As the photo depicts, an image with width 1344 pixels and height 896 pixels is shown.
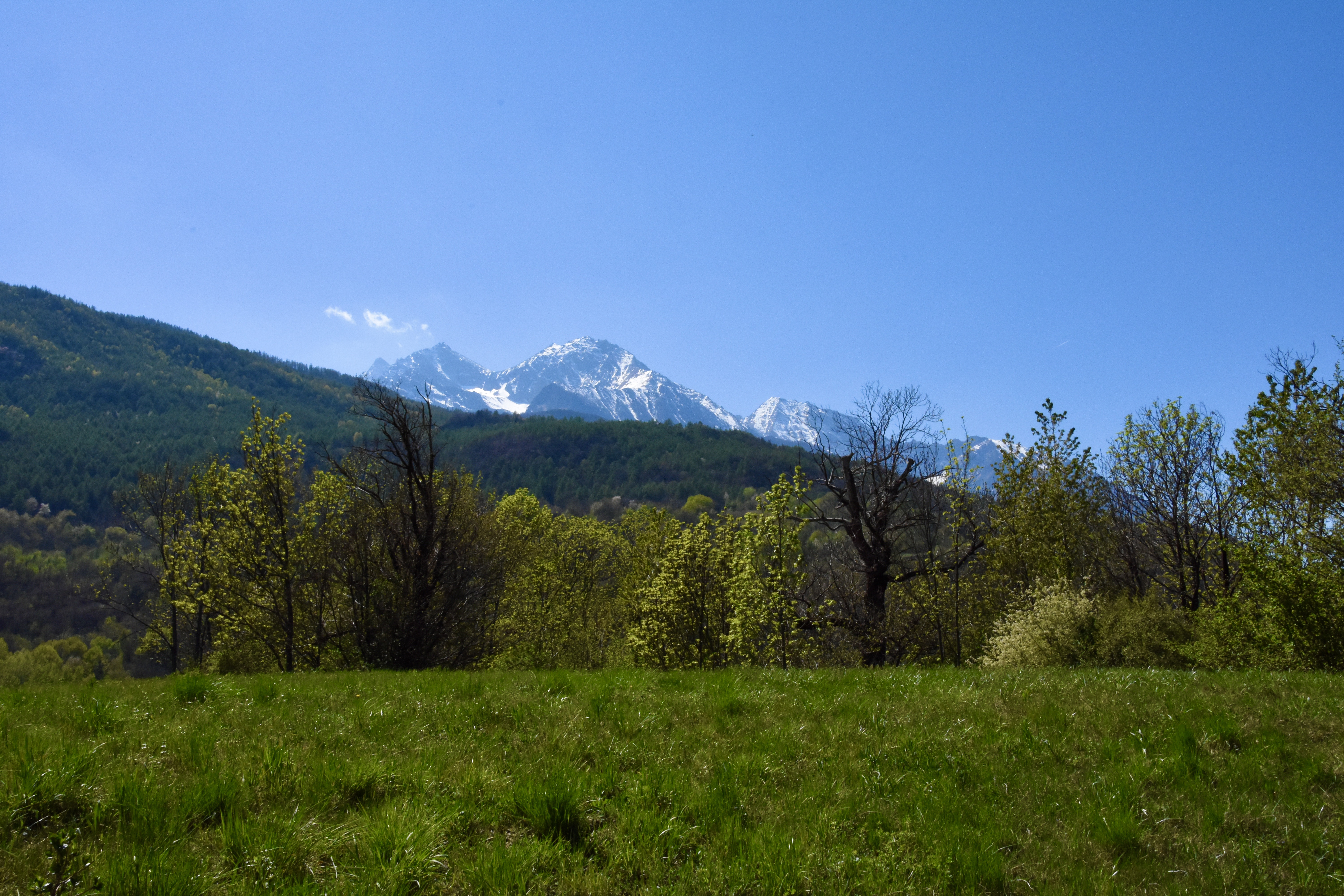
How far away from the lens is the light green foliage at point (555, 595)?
4016cm

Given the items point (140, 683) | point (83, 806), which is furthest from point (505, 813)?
point (140, 683)

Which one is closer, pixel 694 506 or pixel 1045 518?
pixel 1045 518

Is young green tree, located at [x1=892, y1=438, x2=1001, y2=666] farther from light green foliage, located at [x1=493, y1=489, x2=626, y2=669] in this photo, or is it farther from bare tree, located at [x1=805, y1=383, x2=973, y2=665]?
light green foliage, located at [x1=493, y1=489, x2=626, y2=669]

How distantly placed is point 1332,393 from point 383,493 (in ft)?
116

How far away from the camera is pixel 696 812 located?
543cm

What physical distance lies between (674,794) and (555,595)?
43.6m

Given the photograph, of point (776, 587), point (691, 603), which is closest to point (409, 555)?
point (691, 603)

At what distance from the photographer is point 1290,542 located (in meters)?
18.6

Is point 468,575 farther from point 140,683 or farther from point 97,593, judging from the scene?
point 97,593

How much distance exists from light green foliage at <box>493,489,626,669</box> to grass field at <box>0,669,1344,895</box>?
25.9 meters

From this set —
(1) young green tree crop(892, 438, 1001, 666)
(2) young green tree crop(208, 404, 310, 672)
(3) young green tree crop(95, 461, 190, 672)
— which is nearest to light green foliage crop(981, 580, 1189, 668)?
(1) young green tree crop(892, 438, 1001, 666)

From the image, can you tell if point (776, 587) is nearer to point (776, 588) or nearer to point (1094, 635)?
point (776, 588)

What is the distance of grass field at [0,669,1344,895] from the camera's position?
438 cm

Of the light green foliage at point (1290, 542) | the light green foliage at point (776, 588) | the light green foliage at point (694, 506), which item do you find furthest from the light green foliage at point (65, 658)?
the light green foliage at point (694, 506)
